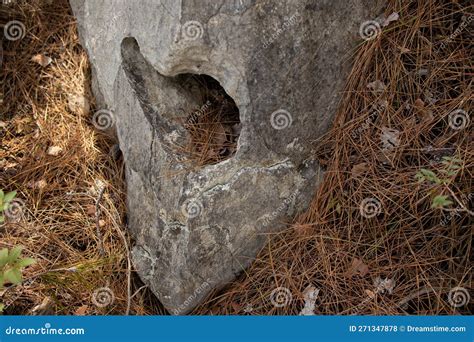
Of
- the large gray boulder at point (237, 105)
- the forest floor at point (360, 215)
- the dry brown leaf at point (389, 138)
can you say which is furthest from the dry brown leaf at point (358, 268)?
the dry brown leaf at point (389, 138)

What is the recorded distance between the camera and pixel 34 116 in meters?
3.71

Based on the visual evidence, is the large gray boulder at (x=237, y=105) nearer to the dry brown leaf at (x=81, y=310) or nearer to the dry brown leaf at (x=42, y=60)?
the dry brown leaf at (x=81, y=310)

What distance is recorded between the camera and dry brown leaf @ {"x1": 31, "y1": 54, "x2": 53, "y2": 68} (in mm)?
3910

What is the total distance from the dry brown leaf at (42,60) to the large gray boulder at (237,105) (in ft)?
3.17

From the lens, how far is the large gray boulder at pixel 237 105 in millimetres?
2674

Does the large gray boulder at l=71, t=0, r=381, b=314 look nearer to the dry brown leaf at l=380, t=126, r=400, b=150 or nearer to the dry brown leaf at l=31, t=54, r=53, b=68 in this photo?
the dry brown leaf at l=380, t=126, r=400, b=150

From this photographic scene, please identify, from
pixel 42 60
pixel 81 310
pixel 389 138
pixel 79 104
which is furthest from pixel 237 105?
pixel 42 60

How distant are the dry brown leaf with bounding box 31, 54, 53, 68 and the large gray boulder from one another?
97 centimetres

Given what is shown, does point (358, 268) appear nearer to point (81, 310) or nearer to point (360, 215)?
point (360, 215)

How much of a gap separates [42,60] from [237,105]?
1.79 metres

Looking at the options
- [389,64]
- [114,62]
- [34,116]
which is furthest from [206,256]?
[34,116]

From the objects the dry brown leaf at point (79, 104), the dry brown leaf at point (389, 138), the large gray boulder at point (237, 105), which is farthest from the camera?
the dry brown leaf at point (79, 104)

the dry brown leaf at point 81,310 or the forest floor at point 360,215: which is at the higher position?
the forest floor at point 360,215

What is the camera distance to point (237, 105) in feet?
9.01
